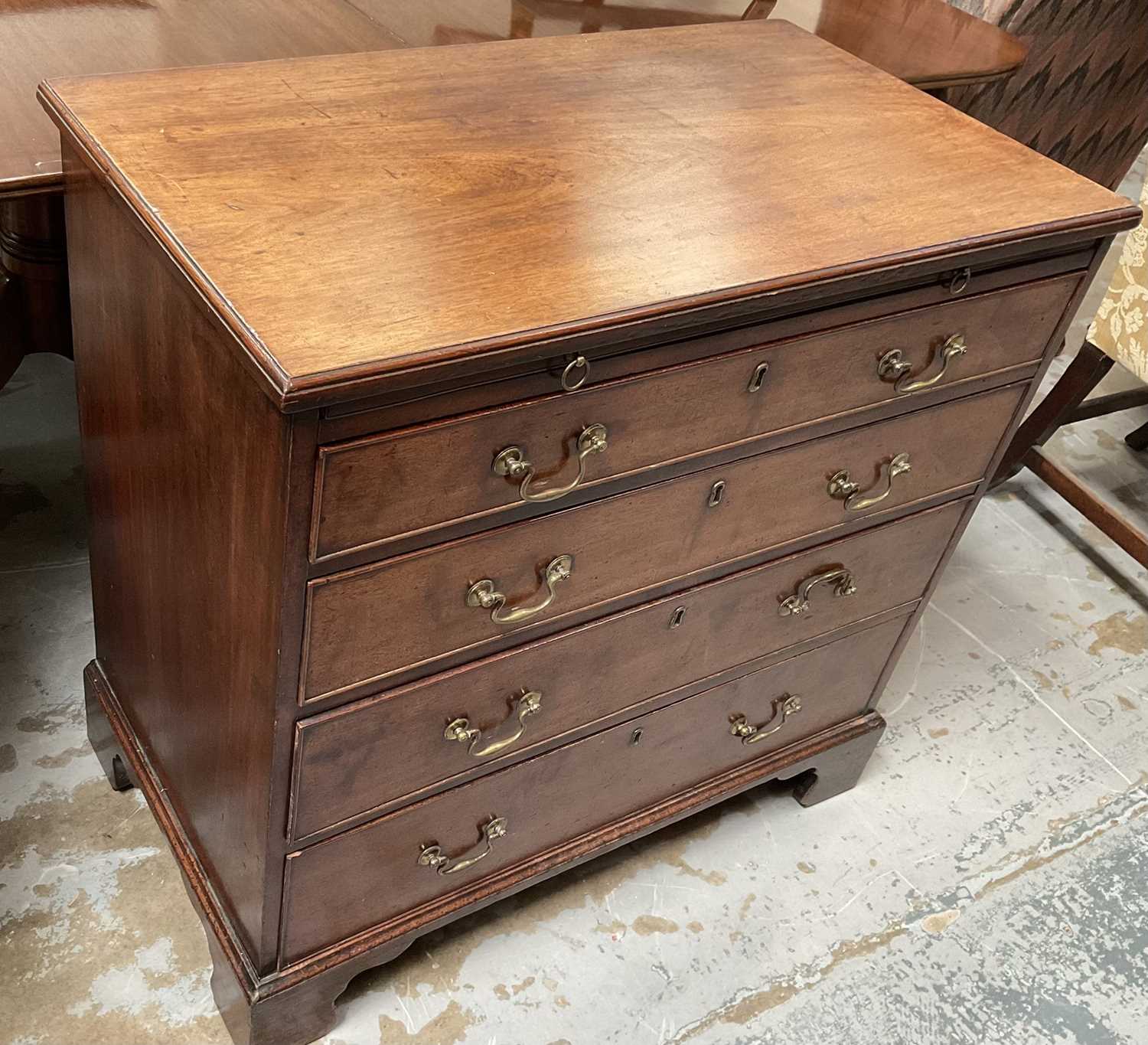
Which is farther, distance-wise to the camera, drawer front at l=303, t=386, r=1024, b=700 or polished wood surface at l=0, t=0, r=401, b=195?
polished wood surface at l=0, t=0, r=401, b=195

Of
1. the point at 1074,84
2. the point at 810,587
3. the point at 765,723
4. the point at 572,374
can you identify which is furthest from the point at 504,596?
the point at 1074,84

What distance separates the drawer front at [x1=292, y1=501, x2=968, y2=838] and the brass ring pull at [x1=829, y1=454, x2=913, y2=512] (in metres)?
0.08

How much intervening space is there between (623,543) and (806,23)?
1.30 m

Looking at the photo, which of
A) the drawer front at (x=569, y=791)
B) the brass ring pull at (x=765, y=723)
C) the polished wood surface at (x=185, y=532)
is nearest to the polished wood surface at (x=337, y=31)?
the polished wood surface at (x=185, y=532)

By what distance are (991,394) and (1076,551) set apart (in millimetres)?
1352

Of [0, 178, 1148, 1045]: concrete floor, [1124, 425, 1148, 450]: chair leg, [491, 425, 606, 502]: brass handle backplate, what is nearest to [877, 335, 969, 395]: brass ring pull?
[491, 425, 606, 502]: brass handle backplate

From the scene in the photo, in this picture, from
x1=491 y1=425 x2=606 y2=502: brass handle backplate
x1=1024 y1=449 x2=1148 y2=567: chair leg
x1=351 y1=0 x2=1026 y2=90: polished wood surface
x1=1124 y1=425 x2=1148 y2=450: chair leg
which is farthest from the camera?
x1=1124 y1=425 x2=1148 y2=450: chair leg

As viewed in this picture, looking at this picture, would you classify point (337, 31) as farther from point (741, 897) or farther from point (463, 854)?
point (741, 897)

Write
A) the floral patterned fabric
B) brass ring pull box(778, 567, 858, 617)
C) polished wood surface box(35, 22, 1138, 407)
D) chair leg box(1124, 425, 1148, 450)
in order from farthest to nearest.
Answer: chair leg box(1124, 425, 1148, 450)
the floral patterned fabric
brass ring pull box(778, 567, 858, 617)
polished wood surface box(35, 22, 1138, 407)

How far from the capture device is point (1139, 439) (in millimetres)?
3150

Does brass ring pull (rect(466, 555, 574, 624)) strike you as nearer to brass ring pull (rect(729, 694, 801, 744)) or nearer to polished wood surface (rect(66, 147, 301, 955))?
polished wood surface (rect(66, 147, 301, 955))

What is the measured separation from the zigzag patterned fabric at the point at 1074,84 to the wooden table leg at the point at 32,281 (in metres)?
1.77

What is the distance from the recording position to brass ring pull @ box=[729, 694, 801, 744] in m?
1.81

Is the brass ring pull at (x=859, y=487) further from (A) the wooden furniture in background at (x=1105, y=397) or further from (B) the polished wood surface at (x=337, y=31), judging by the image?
(A) the wooden furniture in background at (x=1105, y=397)
